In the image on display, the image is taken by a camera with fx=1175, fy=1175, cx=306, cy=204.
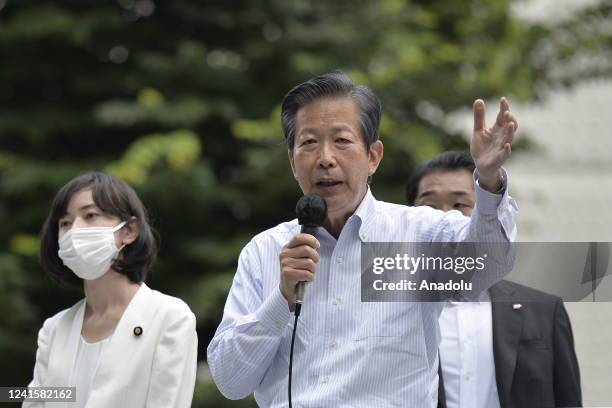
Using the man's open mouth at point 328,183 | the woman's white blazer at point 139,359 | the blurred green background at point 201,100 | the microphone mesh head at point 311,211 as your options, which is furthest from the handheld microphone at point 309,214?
the blurred green background at point 201,100

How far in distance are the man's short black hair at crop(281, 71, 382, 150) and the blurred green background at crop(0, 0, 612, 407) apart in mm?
4702

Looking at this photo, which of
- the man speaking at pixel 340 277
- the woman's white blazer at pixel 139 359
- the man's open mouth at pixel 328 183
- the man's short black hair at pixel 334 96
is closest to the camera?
the man speaking at pixel 340 277

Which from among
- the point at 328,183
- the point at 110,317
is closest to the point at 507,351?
the point at 328,183

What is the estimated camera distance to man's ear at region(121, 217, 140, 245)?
4.76 meters

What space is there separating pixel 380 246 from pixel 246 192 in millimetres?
5648

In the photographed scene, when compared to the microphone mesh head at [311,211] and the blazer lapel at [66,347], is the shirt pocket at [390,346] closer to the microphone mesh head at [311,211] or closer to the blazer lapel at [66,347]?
the microphone mesh head at [311,211]

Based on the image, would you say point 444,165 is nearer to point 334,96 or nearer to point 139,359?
point 334,96

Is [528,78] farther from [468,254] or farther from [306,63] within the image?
[468,254]

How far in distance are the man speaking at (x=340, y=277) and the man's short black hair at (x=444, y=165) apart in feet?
3.42

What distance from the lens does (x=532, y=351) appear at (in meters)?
4.55

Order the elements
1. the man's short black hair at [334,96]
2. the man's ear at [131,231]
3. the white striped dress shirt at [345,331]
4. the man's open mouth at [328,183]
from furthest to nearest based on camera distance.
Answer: the man's ear at [131,231]
the man's short black hair at [334,96]
the man's open mouth at [328,183]
the white striped dress shirt at [345,331]

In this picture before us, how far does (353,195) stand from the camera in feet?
12.1

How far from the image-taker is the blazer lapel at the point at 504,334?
14.5 feet

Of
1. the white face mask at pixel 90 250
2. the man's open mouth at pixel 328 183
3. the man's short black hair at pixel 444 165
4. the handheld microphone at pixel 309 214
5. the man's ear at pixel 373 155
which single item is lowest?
the handheld microphone at pixel 309 214
